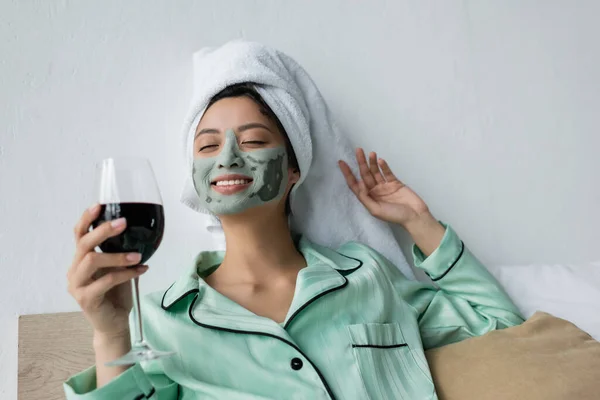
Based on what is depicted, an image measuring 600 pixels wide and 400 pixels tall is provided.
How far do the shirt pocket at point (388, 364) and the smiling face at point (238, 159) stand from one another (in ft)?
1.13

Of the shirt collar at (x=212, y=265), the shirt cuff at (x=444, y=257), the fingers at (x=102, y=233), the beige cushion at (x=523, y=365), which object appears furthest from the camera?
the shirt cuff at (x=444, y=257)

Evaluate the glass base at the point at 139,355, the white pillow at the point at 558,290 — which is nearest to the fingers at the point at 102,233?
the glass base at the point at 139,355

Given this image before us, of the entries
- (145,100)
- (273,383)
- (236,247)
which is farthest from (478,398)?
(145,100)

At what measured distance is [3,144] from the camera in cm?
143

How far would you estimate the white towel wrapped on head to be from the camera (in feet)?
4.56

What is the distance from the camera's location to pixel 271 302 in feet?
4.27

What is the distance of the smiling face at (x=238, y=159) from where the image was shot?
1256 millimetres

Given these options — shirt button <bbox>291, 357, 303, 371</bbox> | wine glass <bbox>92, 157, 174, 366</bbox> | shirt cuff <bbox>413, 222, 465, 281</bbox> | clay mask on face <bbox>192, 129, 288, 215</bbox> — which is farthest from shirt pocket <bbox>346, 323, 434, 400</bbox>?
wine glass <bbox>92, 157, 174, 366</bbox>

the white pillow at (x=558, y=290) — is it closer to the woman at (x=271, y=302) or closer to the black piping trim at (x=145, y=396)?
the woman at (x=271, y=302)

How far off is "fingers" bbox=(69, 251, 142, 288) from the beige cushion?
70cm

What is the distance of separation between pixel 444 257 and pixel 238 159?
557mm

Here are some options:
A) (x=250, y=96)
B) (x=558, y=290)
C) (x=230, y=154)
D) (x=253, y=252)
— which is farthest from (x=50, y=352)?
(x=558, y=290)

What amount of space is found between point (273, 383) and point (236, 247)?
0.34 m

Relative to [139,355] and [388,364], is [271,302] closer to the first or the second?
[388,364]
